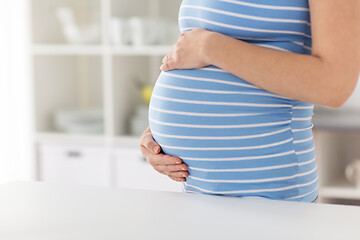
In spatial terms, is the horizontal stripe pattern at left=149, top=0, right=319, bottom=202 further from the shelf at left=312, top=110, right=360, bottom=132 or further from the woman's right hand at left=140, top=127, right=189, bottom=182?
the shelf at left=312, top=110, right=360, bottom=132

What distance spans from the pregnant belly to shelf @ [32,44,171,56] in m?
1.68

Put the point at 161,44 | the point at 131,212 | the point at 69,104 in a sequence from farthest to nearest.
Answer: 1. the point at 69,104
2. the point at 161,44
3. the point at 131,212

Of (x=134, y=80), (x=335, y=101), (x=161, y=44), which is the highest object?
(x=335, y=101)

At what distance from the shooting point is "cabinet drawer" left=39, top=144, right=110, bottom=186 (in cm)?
287

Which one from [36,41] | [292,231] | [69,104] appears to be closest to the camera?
[292,231]

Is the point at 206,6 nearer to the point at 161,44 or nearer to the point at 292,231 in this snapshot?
the point at 292,231

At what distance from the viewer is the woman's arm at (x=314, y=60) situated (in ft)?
2.95

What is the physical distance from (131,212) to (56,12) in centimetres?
249

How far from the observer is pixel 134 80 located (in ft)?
9.98

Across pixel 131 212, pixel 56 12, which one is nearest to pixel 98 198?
pixel 131 212

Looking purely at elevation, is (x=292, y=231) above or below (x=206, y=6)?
below

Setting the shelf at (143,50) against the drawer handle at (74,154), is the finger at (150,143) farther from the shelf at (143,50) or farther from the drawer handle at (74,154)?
the drawer handle at (74,154)

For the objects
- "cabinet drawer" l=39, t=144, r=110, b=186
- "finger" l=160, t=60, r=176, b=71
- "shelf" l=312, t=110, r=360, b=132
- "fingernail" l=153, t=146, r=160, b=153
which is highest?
"finger" l=160, t=60, r=176, b=71

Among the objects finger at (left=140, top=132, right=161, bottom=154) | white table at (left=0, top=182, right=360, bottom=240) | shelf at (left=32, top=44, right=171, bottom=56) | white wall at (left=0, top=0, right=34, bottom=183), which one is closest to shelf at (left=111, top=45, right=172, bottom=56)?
shelf at (left=32, top=44, right=171, bottom=56)
